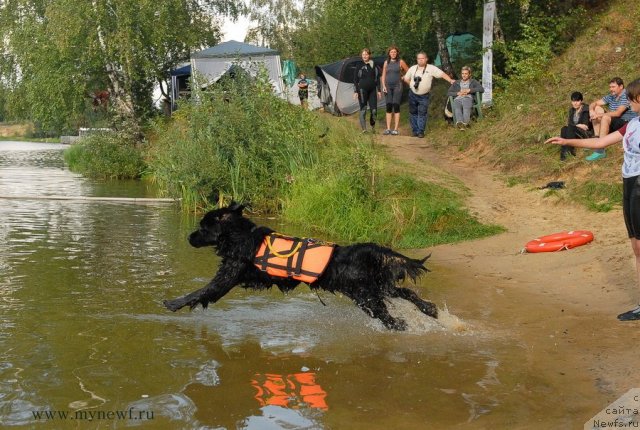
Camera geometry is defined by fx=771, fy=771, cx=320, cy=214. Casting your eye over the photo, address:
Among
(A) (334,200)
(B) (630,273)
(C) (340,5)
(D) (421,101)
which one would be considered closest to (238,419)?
(B) (630,273)

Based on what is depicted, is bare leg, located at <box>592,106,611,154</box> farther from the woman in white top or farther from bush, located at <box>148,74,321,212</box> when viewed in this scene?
the woman in white top

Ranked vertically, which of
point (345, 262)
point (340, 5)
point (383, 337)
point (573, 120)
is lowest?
point (383, 337)

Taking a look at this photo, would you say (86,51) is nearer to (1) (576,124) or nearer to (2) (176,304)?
(1) (576,124)

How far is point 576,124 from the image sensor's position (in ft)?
42.3

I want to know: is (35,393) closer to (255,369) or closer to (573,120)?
(255,369)

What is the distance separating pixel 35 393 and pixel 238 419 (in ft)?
4.82

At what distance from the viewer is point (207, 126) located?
1459 centimetres

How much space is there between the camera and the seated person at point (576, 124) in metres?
12.8

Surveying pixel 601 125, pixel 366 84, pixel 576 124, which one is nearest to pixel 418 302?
pixel 601 125

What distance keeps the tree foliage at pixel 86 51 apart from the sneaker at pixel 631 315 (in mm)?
19756

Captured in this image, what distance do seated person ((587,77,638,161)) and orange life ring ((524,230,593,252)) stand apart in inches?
123

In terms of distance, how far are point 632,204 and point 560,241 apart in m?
3.04

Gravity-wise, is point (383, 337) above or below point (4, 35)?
below

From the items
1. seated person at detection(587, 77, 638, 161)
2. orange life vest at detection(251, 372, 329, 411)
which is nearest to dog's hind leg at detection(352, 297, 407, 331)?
orange life vest at detection(251, 372, 329, 411)
